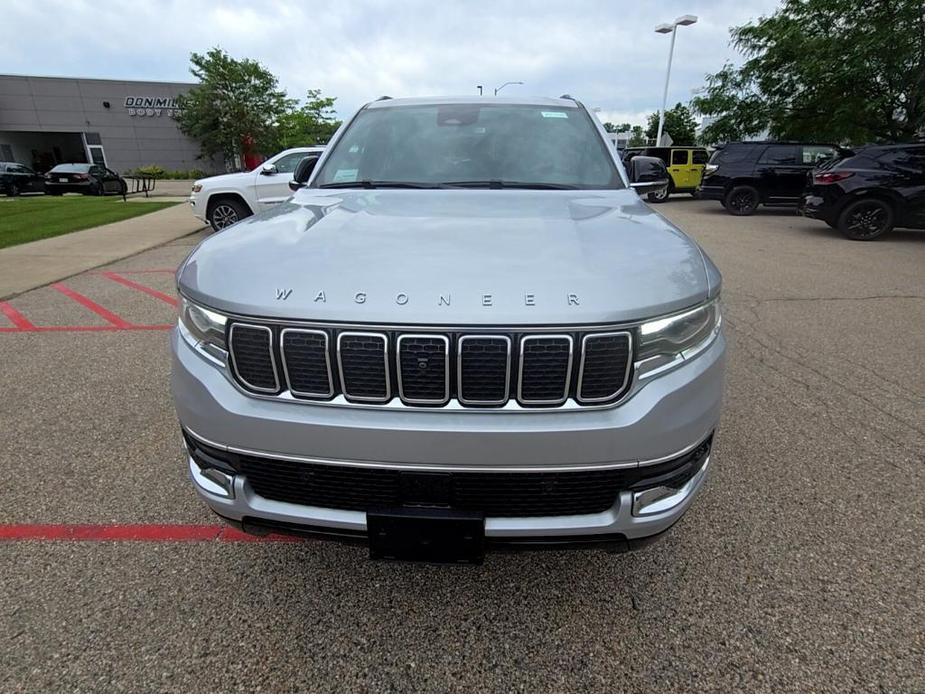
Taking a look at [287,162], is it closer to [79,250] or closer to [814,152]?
[79,250]

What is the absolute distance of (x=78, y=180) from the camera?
22.9m

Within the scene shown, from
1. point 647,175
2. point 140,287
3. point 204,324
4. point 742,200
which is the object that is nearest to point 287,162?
point 140,287

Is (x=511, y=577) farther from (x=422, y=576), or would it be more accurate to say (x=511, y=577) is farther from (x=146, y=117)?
(x=146, y=117)

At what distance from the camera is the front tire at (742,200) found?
14555 mm

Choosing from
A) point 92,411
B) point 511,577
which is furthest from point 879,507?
point 92,411

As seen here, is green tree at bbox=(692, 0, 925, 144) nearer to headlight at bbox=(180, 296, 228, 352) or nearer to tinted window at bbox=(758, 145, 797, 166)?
tinted window at bbox=(758, 145, 797, 166)

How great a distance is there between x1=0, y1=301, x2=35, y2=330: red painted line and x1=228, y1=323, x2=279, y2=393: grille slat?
5133 millimetres

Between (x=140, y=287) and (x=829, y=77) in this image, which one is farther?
(x=829, y=77)

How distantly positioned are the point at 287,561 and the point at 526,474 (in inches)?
51.9

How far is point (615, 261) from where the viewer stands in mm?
1661

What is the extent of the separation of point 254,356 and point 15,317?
19.0ft

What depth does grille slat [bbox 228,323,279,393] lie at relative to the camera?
154 centimetres

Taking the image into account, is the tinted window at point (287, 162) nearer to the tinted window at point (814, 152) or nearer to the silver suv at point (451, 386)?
the silver suv at point (451, 386)

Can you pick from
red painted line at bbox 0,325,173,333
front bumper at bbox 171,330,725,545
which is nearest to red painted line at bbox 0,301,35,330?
red painted line at bbox 0,325,173,333
